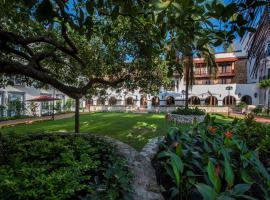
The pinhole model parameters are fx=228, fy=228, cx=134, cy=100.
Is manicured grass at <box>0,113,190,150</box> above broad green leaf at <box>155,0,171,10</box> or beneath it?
beneath

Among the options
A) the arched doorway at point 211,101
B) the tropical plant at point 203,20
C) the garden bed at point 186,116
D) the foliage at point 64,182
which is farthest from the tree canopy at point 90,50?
the arched doorway at point 211,101

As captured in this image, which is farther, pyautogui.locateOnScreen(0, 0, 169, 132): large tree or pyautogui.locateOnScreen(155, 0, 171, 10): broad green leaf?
pyautogui.locateOnScreen(0, 0, 169, 132): large tree

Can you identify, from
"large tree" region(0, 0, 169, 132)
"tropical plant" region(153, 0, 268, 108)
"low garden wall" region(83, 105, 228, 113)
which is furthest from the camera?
"low garden wall" region(83, 105, 228, 113)

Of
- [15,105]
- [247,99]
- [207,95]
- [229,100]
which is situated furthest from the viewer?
[207,95]

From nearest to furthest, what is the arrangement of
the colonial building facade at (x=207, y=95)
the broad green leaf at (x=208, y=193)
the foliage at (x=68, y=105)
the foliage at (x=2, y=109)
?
the broad green leaf at (x=208, y=193), the foliage at (x=2, y=109), the foliage at (x=68, y=105), the colonial building facade at (x=207, y=95)

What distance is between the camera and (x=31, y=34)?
662cm

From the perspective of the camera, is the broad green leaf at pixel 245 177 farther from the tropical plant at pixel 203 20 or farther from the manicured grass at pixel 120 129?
the manicured grass at pixel 120 129

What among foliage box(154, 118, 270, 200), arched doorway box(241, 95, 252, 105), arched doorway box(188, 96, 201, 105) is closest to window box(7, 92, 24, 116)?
foliage box(154, 118, 270, 200)

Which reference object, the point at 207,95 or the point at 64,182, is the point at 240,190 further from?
the point at 207,95

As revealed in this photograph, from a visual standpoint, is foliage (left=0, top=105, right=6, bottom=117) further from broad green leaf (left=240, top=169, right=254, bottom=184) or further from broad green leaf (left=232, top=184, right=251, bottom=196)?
broad green leaf (left=232, top=184, right=251, bottom=196)

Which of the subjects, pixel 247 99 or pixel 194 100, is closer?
pixel 247 99

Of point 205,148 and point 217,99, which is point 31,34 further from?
point 217,99

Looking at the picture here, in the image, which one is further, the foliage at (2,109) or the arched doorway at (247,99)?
the arched doorway at (247,99)

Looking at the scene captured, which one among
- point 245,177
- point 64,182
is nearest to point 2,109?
point 64,182
